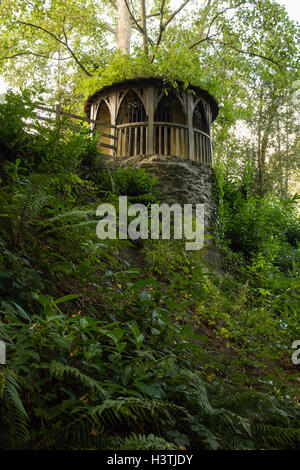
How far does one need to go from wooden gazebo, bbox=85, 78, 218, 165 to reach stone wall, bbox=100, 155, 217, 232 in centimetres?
123

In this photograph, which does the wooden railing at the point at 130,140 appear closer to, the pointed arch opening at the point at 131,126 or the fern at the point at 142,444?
the pointed arch opening at the point at 131,126

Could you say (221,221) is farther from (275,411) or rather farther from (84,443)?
(84,443)

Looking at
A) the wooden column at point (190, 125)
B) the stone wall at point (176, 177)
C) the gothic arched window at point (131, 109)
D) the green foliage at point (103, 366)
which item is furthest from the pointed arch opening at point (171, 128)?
the green foliage at point (103, 366)

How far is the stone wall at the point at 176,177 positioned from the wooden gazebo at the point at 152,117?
123 cm

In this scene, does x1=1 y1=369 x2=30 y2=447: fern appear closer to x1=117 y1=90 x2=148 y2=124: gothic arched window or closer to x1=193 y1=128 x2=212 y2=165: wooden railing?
x1=193 y1=128 x2=212 y2=165: wooden railing

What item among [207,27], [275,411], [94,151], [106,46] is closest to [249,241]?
[94,151]

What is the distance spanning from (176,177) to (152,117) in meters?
2.85

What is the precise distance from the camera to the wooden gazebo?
33.3 feet

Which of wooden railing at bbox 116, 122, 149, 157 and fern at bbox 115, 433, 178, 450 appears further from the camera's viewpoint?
wooden railing at bbox 116, 122, 149, 157

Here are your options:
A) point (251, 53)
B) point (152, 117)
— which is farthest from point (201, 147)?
point (251, 53)

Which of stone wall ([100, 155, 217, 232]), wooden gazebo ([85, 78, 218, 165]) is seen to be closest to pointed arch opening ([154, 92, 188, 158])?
wooden gazebo ([85, 78, 218, 165])

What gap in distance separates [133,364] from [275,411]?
1.15 meters

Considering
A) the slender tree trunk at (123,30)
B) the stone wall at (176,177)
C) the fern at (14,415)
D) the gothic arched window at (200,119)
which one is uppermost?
the slender tree trunk at (123,30)

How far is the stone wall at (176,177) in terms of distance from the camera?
27.0 feet
